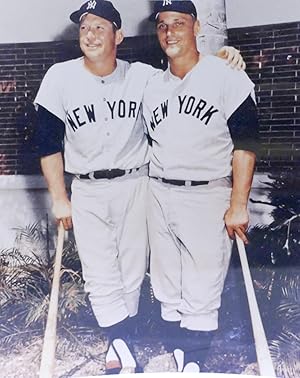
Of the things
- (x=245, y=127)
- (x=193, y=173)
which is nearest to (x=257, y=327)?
(x=193, y=173)

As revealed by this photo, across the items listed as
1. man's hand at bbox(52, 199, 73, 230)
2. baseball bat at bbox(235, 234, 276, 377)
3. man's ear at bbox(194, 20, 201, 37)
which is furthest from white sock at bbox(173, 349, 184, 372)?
man's ear at bbox(194, 20, 201, 37)

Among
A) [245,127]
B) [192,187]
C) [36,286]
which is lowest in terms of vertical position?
[36,286]

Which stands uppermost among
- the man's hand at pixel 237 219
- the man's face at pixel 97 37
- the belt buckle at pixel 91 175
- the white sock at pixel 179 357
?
the man's face at pixel 97 37

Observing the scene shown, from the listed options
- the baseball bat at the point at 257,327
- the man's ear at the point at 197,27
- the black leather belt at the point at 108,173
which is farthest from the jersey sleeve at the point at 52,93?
the baseball bat at the point at 257,327

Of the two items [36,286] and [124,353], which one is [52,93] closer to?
[36,286]

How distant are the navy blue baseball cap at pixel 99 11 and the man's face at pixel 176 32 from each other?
0.50ft

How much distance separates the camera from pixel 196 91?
2250 millimetres

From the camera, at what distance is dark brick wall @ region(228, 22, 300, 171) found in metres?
2.22

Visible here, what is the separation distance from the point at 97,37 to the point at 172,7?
286mm

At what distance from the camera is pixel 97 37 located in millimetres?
2273

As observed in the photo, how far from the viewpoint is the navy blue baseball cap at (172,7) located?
2193 millimetres

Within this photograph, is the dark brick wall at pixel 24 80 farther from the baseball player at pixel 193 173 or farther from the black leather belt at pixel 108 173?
the black leather belt at pixel 108 173

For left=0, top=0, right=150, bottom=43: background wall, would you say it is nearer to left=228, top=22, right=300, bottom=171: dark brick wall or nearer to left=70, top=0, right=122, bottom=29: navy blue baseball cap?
left=70, top=0, right=122, bottom=29: navy blue baseball cap

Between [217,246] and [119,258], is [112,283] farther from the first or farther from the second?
[217,246]
